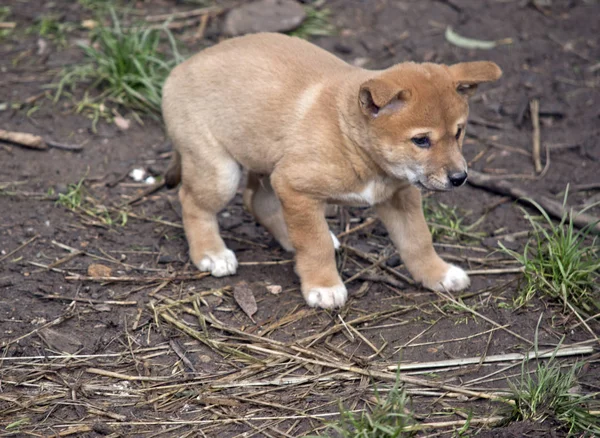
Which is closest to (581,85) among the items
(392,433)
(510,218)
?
→ (510,218)

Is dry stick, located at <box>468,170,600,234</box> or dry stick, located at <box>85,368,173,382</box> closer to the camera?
dry stick, located at <box>85,368,173,382</box>

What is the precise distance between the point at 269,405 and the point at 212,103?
7.11ft

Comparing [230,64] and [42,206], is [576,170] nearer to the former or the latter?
[230,64]

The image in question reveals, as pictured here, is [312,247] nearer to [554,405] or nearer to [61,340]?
[61,340]

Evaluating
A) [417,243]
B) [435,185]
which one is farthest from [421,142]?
[417,243]

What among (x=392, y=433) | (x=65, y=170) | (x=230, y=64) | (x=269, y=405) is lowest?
(x=65, y=170)

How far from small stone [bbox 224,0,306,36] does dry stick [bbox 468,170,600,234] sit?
2.87 metres

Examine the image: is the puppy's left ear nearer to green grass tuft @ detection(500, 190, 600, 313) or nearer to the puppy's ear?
the puppy's ear

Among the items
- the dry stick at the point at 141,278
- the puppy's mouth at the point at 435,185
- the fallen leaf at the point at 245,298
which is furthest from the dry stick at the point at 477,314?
the dry stick at the point at 141,278

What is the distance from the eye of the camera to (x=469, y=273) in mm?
5801

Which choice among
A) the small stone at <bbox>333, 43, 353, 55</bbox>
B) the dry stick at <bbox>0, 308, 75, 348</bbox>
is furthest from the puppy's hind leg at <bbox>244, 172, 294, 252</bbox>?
the small stone at <bbox>333, 43, 353, 55</bbox>

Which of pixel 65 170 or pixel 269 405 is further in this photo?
pixel 65 170

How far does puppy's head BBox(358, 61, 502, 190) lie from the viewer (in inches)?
189

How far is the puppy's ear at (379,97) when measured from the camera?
183 inches
